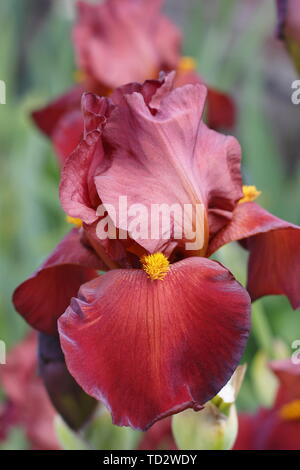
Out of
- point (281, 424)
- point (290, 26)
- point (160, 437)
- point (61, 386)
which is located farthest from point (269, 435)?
point (290, 26)

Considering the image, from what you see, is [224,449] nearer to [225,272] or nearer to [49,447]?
[225,272]

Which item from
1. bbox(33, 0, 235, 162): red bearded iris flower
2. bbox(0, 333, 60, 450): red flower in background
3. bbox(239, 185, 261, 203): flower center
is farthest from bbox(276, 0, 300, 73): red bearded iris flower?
bbox(0, 333, 60, 450): red flower in background

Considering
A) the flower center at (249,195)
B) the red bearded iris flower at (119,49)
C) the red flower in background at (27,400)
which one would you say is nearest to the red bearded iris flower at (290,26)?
the flower center at (249,195)

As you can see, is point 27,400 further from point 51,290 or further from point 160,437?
point 51,290

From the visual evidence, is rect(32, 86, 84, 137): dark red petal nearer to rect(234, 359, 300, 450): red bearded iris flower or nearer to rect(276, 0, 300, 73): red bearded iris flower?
rect(276, 0, 300, 73): red bearded iris flower

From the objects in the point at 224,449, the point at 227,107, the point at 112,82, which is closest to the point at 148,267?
the point at 224,449

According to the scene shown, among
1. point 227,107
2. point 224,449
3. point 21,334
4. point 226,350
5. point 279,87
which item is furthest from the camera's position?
point 279,87
